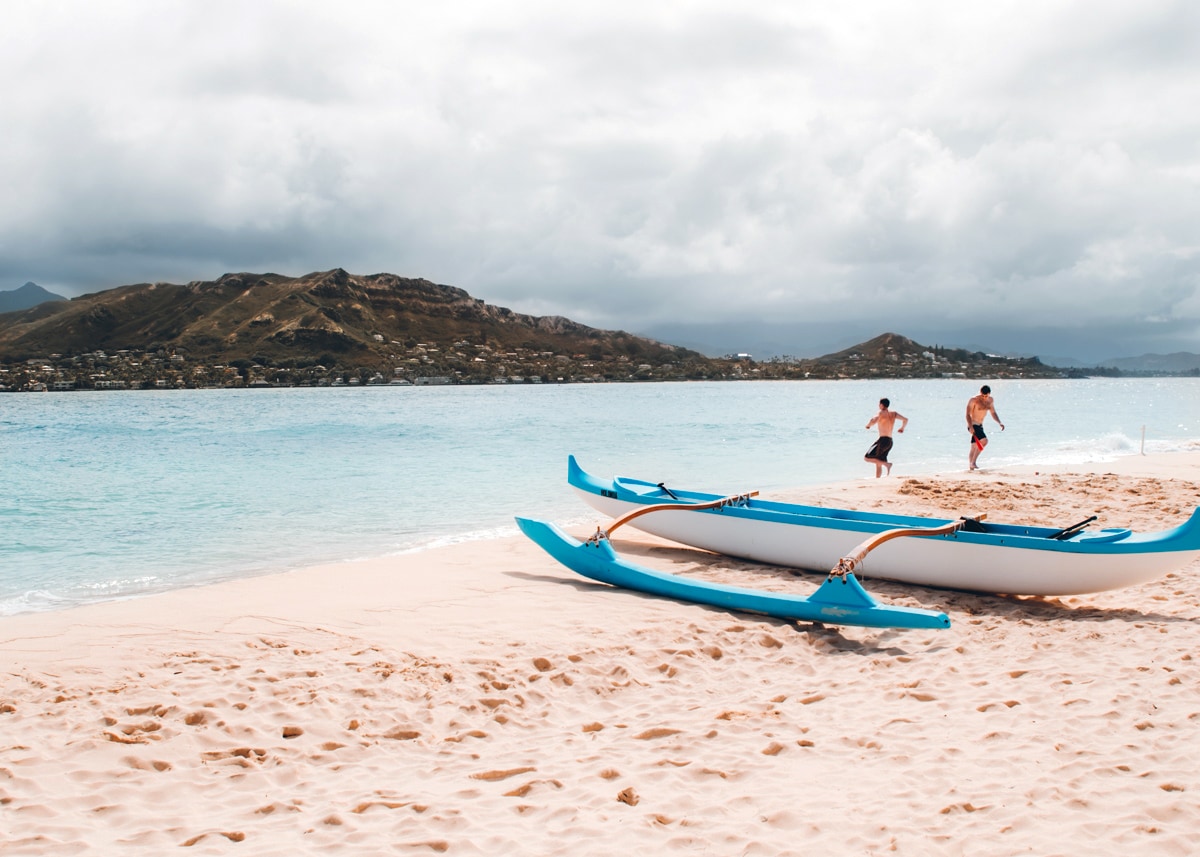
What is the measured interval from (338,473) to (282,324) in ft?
374

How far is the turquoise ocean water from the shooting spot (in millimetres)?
10781

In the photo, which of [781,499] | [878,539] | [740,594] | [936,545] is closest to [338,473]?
[781,499]

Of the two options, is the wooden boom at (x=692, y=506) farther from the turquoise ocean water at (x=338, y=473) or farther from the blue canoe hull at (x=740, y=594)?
the turquoise ocean water at (x=338, y=473)

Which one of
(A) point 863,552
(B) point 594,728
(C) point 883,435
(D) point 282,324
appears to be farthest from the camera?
(D) point 282,324

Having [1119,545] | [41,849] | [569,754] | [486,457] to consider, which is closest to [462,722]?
[569,754]

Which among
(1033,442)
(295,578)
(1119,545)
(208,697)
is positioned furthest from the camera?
(1033,442)

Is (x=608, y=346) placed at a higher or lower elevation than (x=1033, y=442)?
higher

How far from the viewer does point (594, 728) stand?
459 centimetres

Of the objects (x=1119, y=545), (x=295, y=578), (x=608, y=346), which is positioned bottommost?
(x=295, y=578)

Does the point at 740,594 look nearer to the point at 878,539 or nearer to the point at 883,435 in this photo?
the point at 878,539

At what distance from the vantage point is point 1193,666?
5168 millimetres

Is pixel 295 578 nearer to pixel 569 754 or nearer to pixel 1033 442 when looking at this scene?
pixel 569 754

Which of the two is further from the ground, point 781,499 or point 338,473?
point 781,499

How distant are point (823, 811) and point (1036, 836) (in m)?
0.88
